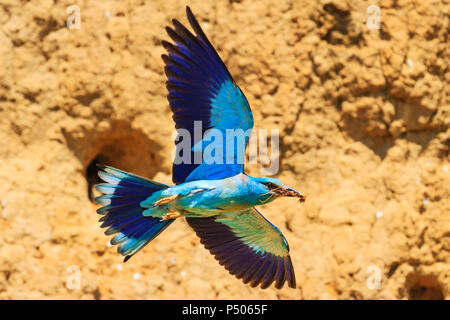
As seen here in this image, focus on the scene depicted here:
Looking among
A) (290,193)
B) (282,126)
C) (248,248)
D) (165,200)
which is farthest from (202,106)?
(282,126)

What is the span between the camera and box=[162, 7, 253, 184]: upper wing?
421 centimetres

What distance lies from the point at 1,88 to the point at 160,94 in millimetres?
926

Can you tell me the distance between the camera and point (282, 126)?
537cm

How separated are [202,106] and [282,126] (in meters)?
1.16

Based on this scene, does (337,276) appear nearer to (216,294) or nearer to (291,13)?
(216,294)

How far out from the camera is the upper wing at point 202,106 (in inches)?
166

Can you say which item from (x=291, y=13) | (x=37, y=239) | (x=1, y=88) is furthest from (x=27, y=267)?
(x=291, y=13)

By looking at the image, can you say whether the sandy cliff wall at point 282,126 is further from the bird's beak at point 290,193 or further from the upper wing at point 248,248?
the bird's beak at point 290,193

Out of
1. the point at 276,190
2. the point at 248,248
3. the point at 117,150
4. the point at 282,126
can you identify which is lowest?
the point at 248,248

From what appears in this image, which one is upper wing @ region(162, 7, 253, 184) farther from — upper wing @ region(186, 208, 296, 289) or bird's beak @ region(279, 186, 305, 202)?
upper wing @ region(186, 208, 296, 289)

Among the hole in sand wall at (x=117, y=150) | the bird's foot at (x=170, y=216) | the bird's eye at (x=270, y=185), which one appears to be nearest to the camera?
the bird's foot at (x=170, y=216)

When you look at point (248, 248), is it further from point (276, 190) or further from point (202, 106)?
point (202, 106)

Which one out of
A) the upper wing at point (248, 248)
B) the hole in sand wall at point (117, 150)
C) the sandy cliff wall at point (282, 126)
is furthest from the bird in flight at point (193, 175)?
the hole in sand wall at point (117, 150)

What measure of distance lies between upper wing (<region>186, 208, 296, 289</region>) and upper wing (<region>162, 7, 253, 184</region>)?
0.46 m
